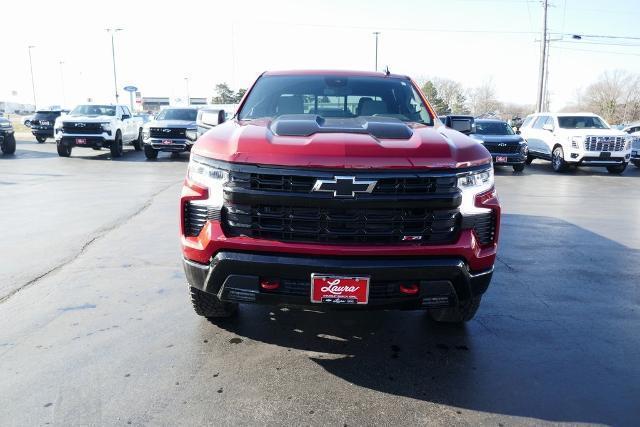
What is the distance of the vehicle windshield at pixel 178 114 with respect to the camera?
1914 cm

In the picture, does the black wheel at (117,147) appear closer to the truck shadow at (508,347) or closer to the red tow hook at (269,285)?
the truck shadow at (508,347)

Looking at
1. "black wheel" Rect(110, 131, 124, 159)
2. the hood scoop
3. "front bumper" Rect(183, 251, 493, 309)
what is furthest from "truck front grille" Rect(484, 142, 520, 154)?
"front bumper" Rect(183, 251, 493, 309)

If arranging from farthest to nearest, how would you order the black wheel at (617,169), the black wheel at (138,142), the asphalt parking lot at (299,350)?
the black wheel at (138,142) → the black wheel at (617,169) → the asphalt parking lot at (299,350)

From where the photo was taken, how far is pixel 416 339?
12.4 feet

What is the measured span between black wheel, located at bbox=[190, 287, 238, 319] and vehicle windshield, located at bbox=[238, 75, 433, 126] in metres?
1.55

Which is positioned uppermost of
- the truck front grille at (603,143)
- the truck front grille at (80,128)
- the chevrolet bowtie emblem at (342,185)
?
the chevrolet bowtie emblem at (342,185)

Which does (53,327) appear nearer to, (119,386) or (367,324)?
(119,386)

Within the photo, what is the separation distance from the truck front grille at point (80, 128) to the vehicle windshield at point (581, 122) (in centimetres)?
1531

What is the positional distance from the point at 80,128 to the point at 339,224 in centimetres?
1693

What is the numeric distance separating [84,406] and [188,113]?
17.6m

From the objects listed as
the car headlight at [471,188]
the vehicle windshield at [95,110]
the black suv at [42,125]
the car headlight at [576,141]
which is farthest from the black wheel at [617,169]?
the black suv at [42,125]

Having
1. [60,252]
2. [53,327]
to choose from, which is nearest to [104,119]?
[60,252]

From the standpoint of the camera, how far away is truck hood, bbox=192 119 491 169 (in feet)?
9.59

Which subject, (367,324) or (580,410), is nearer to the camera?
(580,410)
